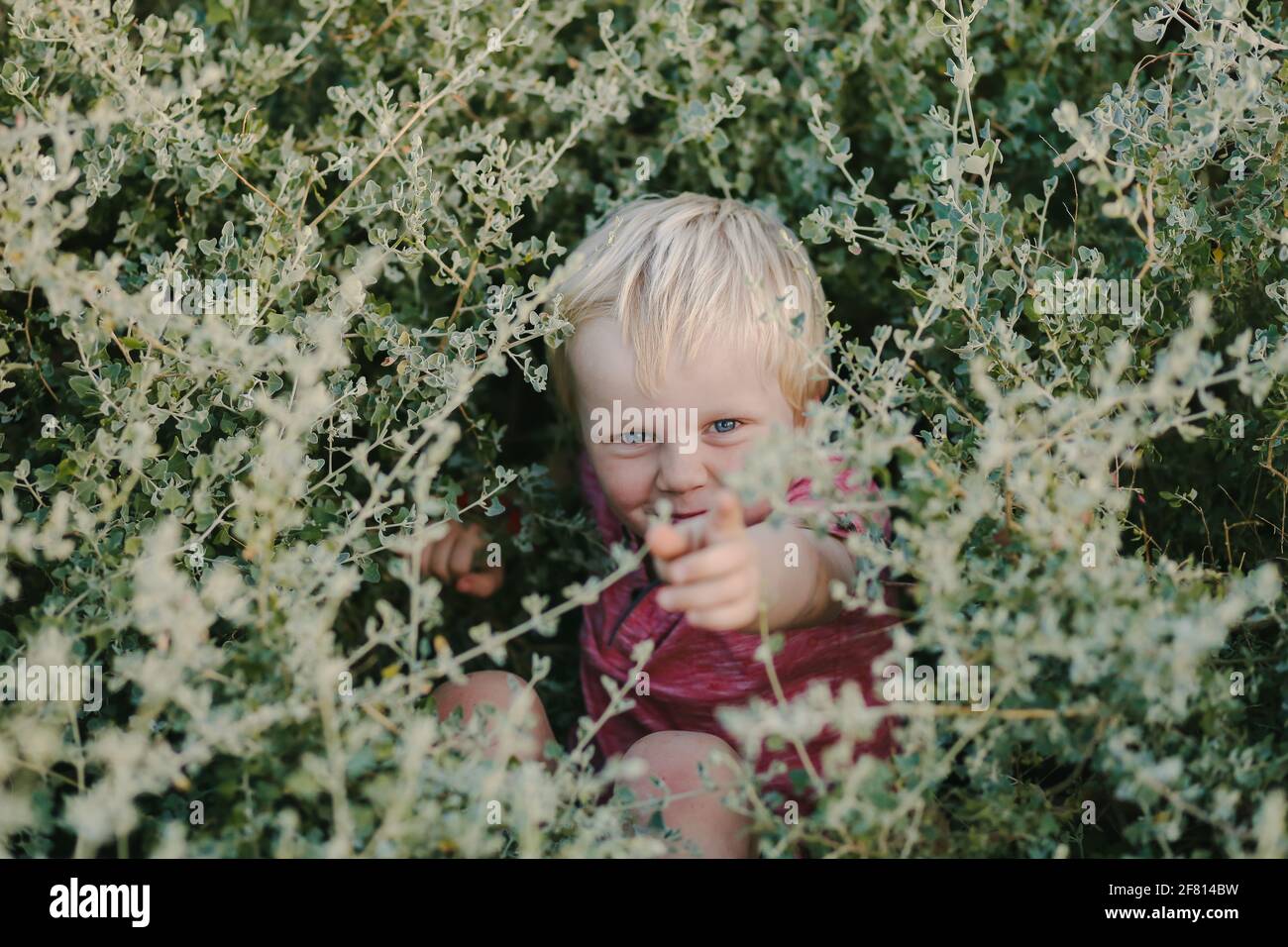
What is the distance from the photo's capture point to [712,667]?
2350 millimetres

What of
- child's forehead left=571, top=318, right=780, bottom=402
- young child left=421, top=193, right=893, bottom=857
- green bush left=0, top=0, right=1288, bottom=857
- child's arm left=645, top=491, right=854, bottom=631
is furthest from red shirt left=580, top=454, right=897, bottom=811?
child's arm left=645, top=491, right=854, bottom=631

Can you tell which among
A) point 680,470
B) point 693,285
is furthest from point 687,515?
point 693,285

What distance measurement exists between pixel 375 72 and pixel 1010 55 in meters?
1.41

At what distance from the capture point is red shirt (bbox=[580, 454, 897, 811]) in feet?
7.47

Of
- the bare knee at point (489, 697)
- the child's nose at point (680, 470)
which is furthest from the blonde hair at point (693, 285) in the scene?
the bare knee at point (489, 697)

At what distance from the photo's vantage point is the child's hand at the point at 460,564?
8.64 feet

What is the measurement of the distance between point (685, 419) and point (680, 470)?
0.32 ft

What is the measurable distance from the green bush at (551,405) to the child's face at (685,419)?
0.15m

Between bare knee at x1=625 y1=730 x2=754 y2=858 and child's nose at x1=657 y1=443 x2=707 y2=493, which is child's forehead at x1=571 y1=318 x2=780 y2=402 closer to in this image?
child's nose at x1=657 y1=443 x2=707 y2=493

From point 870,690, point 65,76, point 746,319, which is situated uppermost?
point 65,76

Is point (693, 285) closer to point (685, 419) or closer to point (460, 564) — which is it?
point (685, 419)

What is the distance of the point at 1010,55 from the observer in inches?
108

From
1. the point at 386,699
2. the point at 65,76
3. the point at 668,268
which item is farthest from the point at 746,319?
the point at 65,76
